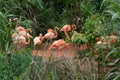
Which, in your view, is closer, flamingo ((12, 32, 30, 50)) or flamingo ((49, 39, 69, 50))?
flamingo ((12, 32, 30, 50))

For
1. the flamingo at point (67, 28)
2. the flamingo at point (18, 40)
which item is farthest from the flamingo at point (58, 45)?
the flamingo at point (67, 28)

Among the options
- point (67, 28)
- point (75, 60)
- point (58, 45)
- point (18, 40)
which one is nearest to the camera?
point (75, 60)

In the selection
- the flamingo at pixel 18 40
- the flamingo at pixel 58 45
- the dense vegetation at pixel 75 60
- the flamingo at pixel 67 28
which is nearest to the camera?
the dense vegetation at pixel 75 60

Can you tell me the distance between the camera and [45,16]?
8.09m

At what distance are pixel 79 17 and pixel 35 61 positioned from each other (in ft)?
9.25

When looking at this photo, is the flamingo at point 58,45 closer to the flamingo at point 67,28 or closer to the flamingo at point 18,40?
the flamingo at point 18,40

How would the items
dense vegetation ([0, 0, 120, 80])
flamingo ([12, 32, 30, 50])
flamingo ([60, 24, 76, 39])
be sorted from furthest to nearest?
flamingo ([60, 24, 76, 39]) < flamingo ([12, 32, 30, 50]) < dense vegetation ([0, 0, 120, 80])

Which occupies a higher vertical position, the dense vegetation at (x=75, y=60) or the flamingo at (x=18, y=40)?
the flamingo at (x=18, y=40)

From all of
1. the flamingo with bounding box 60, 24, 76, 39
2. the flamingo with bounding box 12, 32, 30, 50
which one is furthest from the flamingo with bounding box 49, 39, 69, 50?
the flamingo with bounding box 60, 24, 76, 39

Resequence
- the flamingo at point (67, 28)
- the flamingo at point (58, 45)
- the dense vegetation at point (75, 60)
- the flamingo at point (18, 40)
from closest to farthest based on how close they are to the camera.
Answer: the dense vegetation at point (75, 60)
the flamingo at point (18, 40)
the flamingo at point (58, 45)
the flamingo at point (67, 28)

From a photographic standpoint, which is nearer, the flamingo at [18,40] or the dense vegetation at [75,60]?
the dense vegetation at [75,60]

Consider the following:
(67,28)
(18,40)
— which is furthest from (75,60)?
(67,28)

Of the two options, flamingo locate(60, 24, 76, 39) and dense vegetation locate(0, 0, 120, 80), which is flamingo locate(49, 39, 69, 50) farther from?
flamingo locate(60, 24, 76, 39)

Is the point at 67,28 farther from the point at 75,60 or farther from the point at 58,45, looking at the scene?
the point at 75,60
